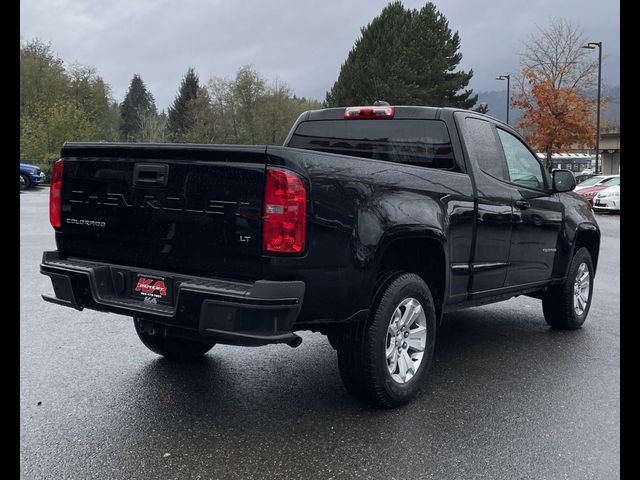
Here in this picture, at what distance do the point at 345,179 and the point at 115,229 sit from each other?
140 cm

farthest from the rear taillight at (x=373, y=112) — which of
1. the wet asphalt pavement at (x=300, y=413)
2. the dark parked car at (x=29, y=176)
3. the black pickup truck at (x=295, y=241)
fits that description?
the dark parked car at (x=29, y=176)

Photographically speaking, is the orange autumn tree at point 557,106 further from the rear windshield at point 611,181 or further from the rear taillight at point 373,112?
the rear taillight at point 373,112

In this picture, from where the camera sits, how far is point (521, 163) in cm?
588

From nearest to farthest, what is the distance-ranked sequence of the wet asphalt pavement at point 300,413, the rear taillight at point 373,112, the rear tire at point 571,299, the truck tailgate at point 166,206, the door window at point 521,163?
the wet asphalt pavement at point 300,413 → the truck tailgate at point 166,206 → the rear taillight at point 373,112 → the door window at point 521,163 → the rear tire at point 571,299

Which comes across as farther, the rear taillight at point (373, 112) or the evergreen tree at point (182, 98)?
the evergreen tree at point (182, 98)

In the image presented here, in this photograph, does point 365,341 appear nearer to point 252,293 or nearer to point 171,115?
point 252,293

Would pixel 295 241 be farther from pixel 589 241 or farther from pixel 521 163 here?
pixel 589 241

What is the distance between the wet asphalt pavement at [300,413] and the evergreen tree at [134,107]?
306ft

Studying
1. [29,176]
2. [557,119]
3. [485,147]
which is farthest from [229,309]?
[557,119]

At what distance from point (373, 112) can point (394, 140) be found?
0.28m

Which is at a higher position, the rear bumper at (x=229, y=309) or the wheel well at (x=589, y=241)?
the wheel well at (x=589, y=241)

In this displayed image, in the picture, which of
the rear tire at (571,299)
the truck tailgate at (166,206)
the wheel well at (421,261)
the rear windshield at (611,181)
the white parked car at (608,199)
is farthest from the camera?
the rear windshield at (611,181)

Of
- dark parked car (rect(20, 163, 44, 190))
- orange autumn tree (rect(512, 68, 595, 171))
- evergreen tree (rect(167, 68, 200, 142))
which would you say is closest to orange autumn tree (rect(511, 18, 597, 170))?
orange autumn tree (rect(512, 68, 595, 171))

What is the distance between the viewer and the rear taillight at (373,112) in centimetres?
526
